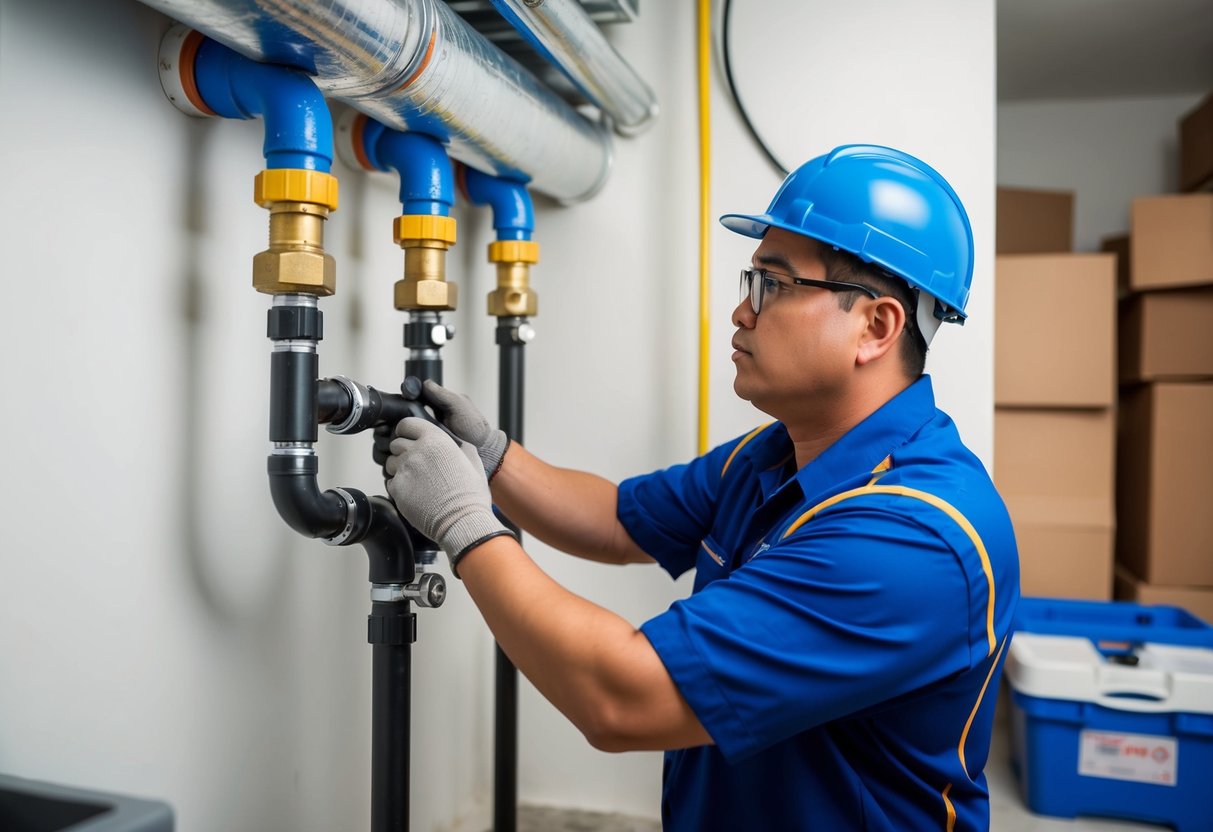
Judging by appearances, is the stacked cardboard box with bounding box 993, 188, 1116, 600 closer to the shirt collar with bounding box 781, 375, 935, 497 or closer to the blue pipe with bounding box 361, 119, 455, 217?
the shirt collar with bounding box 781, 375, 935, 497

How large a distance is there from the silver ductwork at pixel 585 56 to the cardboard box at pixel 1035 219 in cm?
147

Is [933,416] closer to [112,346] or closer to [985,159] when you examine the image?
[985,159]

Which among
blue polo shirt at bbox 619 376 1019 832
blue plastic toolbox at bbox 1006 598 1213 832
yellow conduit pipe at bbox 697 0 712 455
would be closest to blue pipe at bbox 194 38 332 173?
blue polo shirt at bbox 619 376 1019 832

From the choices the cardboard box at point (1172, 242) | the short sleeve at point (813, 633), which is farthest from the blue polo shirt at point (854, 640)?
the cardboard box at point (1172, 242)

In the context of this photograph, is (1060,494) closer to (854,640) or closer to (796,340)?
(796,340)

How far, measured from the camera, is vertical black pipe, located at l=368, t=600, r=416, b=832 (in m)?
0.94

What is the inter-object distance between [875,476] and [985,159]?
0.72 metres

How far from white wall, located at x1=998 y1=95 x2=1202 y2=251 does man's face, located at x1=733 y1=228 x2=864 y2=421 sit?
222cm

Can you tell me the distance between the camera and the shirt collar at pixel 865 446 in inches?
34.5

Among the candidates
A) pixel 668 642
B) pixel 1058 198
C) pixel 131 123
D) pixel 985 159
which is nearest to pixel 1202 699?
pixel 985 159

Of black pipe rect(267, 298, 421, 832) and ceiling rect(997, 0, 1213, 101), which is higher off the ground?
ceiling rect(997, 0, 1213, 101)

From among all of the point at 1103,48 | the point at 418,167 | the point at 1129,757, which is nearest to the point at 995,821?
the point at 1129,757

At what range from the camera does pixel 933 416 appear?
93 cm

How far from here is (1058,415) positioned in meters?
2.18
